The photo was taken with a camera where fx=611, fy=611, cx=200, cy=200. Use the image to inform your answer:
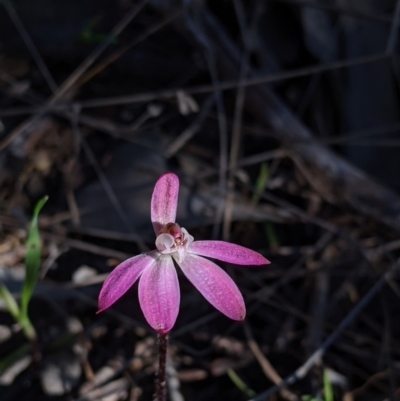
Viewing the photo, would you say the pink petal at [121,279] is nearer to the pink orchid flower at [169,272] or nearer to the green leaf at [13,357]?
the pink orchid flower at [169,272]

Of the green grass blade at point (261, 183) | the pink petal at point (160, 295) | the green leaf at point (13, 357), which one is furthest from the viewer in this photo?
the green grass blade at point (261, 183)

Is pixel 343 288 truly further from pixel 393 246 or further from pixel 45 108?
pixel 45 108

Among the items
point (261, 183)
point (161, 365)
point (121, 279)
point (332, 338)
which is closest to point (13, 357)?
point (161, 365)

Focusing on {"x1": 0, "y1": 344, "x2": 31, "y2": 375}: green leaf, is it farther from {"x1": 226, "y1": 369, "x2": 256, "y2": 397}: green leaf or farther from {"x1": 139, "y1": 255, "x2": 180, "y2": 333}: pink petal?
{"x1": 139, "y1": 255, "x2": 180, "y2": 333}: pink petal

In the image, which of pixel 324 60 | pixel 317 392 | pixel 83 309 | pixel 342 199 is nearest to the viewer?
pixel 317 392

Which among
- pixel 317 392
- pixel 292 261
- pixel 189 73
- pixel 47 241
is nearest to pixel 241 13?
pixel 189 73

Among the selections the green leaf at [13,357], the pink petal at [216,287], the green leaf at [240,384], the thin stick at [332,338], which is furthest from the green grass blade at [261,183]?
the pink petal at [216,287]

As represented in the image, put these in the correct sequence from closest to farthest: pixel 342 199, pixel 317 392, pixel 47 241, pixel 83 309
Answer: pixel 317 392
pixel 83 309
pixel 47 241
pixel 342 199

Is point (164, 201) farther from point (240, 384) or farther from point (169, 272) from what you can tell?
point (240, 384)
